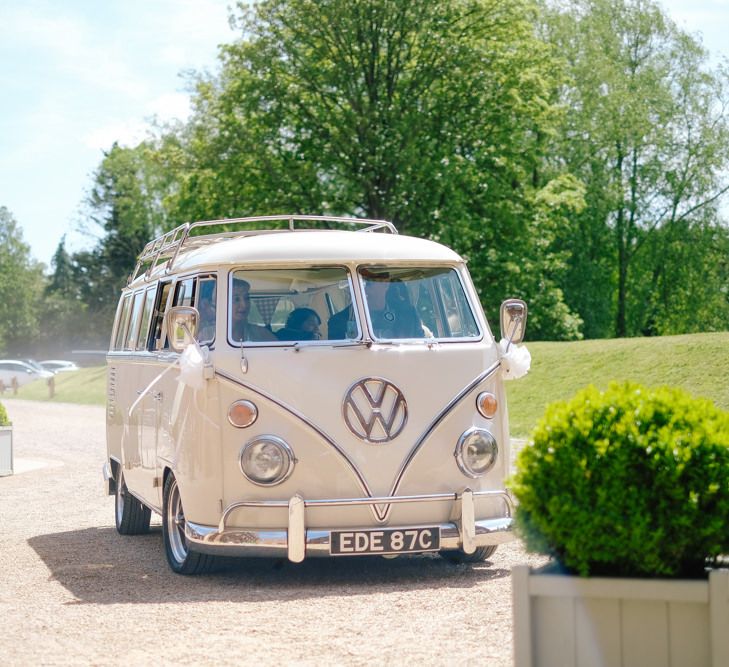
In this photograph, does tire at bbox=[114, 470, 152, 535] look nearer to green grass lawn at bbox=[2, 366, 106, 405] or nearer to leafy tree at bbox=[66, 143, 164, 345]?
green grass lawn at bbox=[2, 366, 106, 405]

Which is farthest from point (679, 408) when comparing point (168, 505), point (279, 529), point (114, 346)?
point (114, 346)

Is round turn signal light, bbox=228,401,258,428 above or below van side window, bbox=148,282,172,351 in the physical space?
below

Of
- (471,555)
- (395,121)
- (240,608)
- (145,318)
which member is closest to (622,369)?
(395,121)

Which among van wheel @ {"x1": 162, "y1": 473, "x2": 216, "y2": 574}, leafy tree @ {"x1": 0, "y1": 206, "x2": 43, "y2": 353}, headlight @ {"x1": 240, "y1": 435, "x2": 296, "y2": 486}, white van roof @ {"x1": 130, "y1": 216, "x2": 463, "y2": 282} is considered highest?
leafy tree @ {"x1": 0, "y1": 206, "x2": 43, "y2": 353}

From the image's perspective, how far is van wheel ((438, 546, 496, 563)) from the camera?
30.2 ft

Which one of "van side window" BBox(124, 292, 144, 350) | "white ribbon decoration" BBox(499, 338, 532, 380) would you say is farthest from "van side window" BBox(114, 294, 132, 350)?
A: "white ribbon decoration" BBox(499, 338, 532, 380)

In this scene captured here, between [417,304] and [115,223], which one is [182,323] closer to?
[417,304]

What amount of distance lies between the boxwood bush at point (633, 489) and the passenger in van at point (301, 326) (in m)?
3.97

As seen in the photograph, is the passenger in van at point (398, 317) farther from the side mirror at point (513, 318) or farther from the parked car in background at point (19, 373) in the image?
the parked car in background at point (19, 373)

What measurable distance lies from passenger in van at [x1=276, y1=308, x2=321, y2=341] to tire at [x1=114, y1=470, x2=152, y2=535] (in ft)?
11.1

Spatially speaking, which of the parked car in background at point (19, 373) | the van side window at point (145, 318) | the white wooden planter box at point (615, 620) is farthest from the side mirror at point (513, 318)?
the parked car in background at point (19, 373)

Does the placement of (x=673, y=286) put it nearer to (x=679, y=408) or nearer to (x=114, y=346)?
(x=114, y=346)

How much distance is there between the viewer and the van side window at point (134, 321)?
11.6 m

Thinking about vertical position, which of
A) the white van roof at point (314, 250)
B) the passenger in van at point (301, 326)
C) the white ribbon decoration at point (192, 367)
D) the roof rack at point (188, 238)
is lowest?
the white ribbon decoration at point (192, 367)
